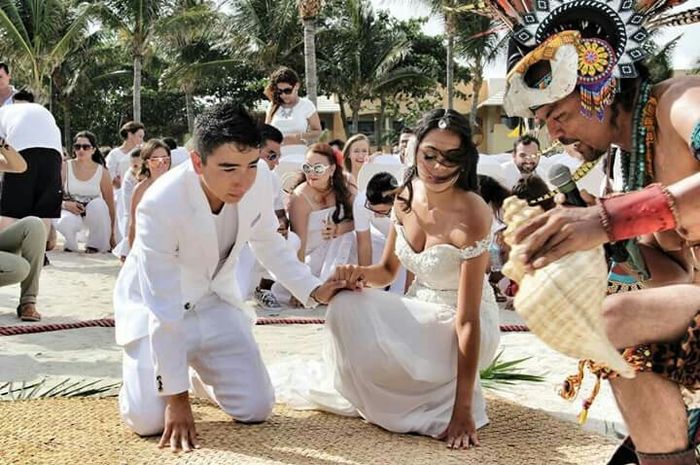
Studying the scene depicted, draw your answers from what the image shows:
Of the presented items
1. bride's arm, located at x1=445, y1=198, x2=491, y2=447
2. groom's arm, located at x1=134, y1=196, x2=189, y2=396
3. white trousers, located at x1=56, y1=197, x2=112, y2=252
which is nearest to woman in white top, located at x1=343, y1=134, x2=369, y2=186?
white trousers, located at x1=56, y1=197, x2=112, y2=252

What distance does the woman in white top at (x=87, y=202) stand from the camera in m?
10.6

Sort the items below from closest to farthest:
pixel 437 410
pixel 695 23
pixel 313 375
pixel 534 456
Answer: pixel 695 23
pixel 534 456
pixel 437 410
pixel 313 375

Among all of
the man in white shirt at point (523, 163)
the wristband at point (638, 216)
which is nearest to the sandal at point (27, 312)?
the man in white shirt at point (523, 163)

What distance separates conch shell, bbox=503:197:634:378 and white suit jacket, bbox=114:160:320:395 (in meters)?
1.82

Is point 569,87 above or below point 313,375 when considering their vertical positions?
above

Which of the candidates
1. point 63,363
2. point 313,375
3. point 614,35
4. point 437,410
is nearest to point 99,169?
point 63,363

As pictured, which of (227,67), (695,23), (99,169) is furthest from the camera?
(227,67)

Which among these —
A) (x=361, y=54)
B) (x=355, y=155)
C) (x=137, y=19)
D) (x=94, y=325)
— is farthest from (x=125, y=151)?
(x=361, y=54)

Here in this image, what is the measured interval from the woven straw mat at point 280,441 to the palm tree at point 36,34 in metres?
21.6

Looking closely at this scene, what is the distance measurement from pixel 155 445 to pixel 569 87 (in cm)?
219

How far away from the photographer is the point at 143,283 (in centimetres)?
359

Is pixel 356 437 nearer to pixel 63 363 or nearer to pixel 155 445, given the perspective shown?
pixel 155 445

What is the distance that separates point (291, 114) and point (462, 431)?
5.67 meters

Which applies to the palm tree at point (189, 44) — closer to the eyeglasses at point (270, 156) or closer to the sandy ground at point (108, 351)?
the sandy ground at point (108, 351)
